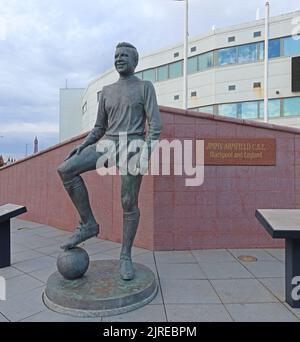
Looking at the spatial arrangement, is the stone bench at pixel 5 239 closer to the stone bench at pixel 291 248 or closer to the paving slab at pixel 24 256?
the paving slab at pixel 24 256

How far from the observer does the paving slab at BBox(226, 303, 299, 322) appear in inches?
114

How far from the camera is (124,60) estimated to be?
10.9ft

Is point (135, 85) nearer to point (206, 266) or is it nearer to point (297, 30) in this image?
point (206, 266)

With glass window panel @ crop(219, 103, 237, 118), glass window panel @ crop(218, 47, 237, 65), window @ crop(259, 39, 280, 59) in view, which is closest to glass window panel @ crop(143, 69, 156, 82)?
glass window panel @ crop(218, 47, 237, 65)

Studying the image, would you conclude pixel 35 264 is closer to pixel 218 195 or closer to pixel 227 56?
pixel 218 195

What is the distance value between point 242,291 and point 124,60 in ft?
9.50

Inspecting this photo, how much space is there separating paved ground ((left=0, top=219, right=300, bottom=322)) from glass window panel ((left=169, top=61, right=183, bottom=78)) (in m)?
22.2

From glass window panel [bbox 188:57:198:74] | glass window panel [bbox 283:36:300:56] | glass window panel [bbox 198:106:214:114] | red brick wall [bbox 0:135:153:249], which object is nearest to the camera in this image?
red brick wall [bbox 0:135:153:249]

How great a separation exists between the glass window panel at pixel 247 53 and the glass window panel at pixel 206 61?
2089mm

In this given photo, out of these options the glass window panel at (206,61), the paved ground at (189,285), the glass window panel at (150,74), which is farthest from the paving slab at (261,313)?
the glass window panel at (150,74)

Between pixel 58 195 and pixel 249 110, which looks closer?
pixel 58 195

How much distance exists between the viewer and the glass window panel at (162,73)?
26.4 m

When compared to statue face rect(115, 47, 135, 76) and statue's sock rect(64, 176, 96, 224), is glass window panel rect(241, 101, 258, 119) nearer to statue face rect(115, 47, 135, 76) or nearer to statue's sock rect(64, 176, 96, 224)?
statue face rect(115, 47, 135, 76)

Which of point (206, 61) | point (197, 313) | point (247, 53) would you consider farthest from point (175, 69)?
point (197, 313)
